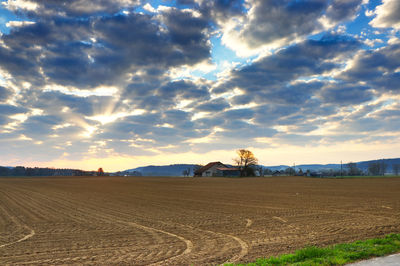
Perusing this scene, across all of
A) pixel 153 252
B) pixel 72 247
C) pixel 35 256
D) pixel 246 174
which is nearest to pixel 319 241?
pixel 153 252

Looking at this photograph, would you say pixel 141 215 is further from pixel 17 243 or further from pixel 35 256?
pixel 35 256

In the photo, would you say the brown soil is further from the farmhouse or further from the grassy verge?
the farmhouse

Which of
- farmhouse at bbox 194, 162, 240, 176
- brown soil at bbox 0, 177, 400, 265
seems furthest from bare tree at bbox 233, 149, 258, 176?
brown soil at bbox 0, 177, 400, 265

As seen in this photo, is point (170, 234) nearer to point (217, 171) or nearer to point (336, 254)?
point (336, 254)

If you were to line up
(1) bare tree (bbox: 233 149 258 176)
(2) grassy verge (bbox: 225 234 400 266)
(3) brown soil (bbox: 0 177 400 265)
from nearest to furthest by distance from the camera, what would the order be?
(2) grassy verge (bbox: 225 234 400 266)
(3) brown soil (bbox: 0 177 400 265)
(1) bare tree (bbox: 233 149 258 176)

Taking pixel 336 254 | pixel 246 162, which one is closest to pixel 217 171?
pixel 246 162

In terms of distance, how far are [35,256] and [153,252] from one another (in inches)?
161

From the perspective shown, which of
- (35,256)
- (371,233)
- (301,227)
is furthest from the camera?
(301,227)

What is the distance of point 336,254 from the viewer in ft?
31.5

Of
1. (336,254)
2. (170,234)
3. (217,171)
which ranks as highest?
(217,171)

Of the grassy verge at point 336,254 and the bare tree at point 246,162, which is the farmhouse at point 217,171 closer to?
the bare tree at point 246,162

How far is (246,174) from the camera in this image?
5285 inches

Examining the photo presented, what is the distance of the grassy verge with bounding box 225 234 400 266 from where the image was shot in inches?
348

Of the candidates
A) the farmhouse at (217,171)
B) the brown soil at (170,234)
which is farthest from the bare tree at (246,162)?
the brown soil at (170,234)
